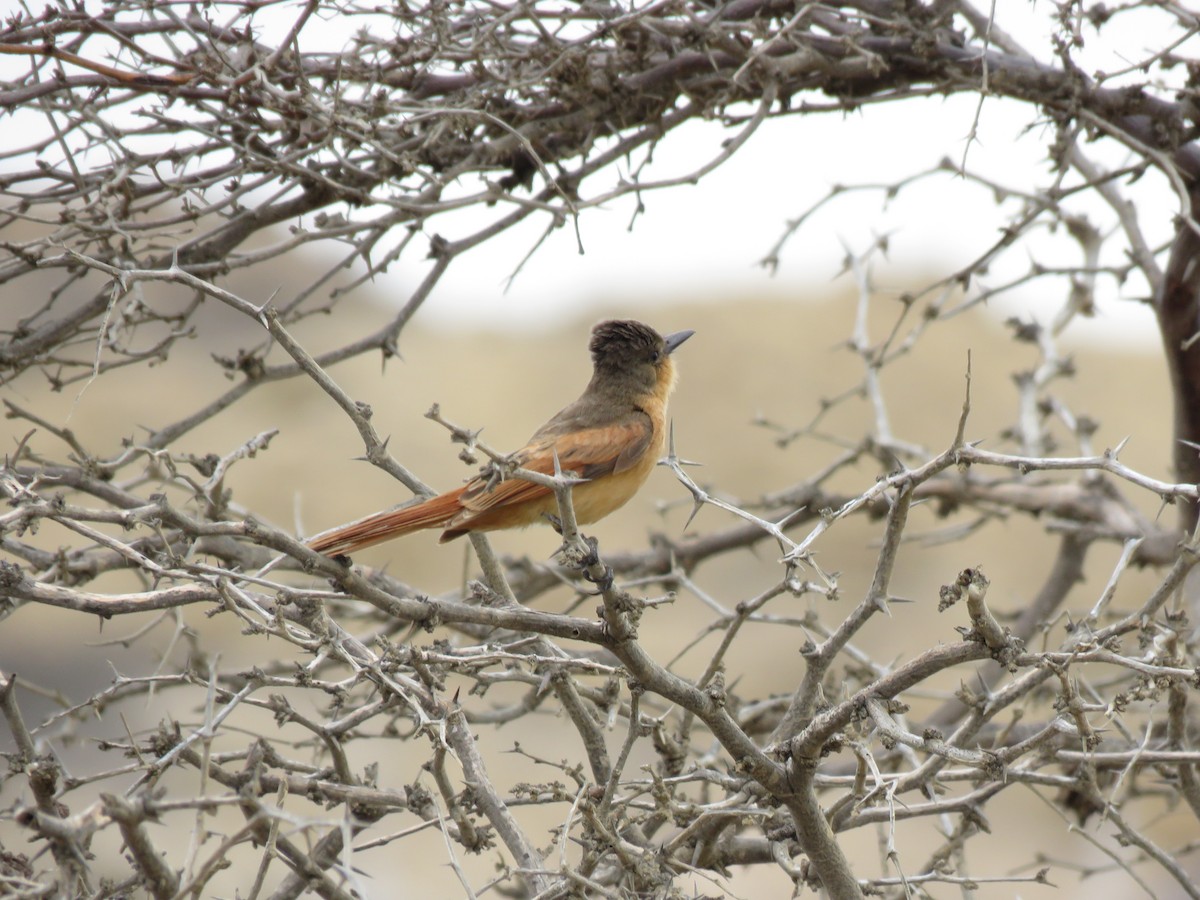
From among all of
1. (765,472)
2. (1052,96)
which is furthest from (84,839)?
(765,472)

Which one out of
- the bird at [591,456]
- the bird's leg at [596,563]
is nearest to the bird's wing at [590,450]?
the bird at [591,456]

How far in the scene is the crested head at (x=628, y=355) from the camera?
5.23 m

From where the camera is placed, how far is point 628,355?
5.26 meters

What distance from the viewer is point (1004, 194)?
16.9 feet

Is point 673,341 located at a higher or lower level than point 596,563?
higher

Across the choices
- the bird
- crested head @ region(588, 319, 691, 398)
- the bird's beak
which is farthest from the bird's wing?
the bird's beak

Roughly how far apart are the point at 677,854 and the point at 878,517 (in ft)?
8.40

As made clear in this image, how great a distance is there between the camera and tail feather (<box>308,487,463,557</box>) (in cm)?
321

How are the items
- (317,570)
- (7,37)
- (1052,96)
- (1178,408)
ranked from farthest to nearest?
(1178,408), (1052,96), (7,37), (317,570)

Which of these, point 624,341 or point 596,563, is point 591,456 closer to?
point 624,341

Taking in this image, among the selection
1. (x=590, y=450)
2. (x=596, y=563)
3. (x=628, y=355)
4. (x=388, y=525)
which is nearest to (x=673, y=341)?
(x=628, y=355)

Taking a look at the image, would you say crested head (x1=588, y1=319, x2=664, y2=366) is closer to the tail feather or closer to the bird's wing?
the bird's wing

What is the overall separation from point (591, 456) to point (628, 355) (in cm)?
91

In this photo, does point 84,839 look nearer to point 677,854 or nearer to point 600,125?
point 677,854
